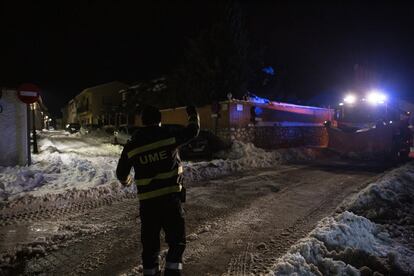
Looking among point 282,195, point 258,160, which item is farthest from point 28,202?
point 258,160

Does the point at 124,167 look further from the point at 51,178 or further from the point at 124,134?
the point at 124,134

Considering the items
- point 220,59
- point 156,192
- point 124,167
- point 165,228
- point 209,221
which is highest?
point 220,59

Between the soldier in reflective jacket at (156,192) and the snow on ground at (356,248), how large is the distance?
118 centimetres

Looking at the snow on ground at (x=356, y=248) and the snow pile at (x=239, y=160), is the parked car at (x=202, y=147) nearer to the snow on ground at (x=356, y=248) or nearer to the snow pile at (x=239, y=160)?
the snow pile at (x=239, y=160)

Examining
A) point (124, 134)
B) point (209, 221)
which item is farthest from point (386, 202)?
point (124, 134)

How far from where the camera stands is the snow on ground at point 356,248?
3.47 meters

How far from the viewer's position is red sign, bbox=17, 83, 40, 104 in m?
9.65

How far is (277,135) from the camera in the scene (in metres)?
17.9

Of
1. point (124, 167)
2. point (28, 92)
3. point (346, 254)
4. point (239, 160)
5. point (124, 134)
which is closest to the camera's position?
point (124, 167)

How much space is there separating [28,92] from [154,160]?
28.2ft

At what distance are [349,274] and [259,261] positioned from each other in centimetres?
103

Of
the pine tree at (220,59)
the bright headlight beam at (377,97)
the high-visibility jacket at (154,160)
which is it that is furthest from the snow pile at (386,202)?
the pine tree at (220,59)

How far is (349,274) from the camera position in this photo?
339 cm

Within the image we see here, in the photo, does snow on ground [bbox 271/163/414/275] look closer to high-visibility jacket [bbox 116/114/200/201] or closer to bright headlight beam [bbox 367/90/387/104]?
high-visibility jacket [bbox 116/114/200/201]
